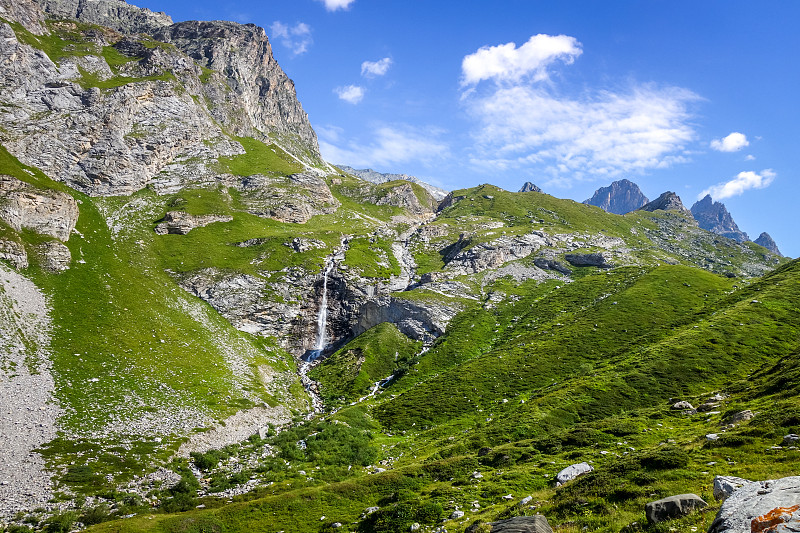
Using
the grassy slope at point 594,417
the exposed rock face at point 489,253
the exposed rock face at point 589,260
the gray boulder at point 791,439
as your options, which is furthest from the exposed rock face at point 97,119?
the gray boulder at point 791,439

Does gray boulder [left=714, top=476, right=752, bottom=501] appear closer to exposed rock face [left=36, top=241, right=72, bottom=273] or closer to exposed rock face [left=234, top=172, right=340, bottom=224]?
exposed rock face [left=36, top=241, right=72, bottom=273]

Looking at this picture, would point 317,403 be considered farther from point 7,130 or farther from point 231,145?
point 231,145

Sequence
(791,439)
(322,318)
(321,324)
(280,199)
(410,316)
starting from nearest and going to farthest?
(791,439) → (410,316) → (321,324) → (322,318) → (280,199)

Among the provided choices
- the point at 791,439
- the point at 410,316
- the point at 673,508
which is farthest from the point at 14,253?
the point at 791,439

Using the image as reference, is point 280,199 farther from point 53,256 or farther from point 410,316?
point 53,256

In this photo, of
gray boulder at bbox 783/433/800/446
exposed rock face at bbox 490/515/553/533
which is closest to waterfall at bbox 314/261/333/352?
exposed rock face at bbox 490/515/553/533

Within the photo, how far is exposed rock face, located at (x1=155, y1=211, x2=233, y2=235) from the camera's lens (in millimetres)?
120438

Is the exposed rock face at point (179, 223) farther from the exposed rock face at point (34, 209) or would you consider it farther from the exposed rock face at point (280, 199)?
the exposed rock face at point (34, 209)

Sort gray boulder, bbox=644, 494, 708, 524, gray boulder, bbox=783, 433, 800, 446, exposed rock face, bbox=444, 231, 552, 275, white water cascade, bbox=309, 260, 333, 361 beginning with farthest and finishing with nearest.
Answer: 1. exposed rock face, bbox=444, 231, 552, 275
2. white water cascade, bbox=309, 260, 333, 361
3. gray boulder, bbox=783, 433, 800, 446
4. gray boulder, bbox=644, 494, 708, 524

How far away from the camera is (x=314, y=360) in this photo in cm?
10000

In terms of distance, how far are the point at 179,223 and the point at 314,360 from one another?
66.1m

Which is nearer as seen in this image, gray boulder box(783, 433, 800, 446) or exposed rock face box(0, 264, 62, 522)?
gray boulder box(783, 433, 800, 446)

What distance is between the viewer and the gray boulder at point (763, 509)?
25.8 ft

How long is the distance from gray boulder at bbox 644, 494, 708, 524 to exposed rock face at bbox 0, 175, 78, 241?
10837 cm
